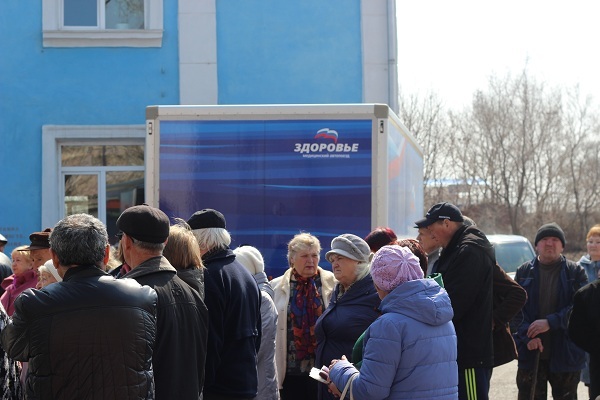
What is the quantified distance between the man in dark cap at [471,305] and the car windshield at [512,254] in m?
8.91

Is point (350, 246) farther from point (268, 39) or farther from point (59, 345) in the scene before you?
point (268, 39)

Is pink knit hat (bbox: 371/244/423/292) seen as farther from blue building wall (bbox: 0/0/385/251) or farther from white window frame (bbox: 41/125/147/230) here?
blue building wall (bbox: 0/0/385/251)

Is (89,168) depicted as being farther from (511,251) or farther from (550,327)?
(511,251)

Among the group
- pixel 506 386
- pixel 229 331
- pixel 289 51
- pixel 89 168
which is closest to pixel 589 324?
pixel 229 331

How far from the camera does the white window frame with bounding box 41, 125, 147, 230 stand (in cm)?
1226

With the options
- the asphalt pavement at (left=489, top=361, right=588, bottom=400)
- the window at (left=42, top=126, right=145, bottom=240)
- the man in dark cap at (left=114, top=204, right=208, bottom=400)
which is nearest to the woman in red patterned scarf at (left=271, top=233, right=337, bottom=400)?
the man in dark cap at (left=114, top=204, right=208, bottom=400)

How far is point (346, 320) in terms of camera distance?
577 cm

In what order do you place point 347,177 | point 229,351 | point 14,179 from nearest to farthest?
point 229,351 → point 347,177 → point 14,179

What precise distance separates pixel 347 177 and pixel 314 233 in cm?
58

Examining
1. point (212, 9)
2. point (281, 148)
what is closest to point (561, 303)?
point (281, 148)

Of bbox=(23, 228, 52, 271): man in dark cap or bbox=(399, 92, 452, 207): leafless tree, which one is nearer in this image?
bbox=(23, 228, 52, 271): man in dark cap

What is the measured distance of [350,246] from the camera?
6.07 meters

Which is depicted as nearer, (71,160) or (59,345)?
(59,345)

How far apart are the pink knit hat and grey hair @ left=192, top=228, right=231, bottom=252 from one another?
1.18 metres
